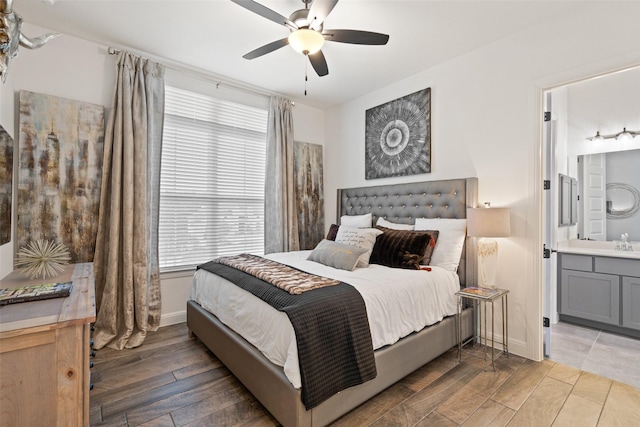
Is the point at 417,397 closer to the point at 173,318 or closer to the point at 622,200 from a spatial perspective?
the point at 173,318

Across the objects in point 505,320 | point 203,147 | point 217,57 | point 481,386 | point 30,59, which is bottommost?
point 481,386

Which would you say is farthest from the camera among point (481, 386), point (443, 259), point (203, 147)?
point (203, 147)

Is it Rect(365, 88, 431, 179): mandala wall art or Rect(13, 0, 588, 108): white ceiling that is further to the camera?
Rect(365, 88, 431, 179): mandala wall art

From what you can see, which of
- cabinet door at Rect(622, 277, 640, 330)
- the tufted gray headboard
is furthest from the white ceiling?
cabinet door at Rect(622, 277, 640, 330)

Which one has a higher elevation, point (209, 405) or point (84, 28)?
point (84, 28)

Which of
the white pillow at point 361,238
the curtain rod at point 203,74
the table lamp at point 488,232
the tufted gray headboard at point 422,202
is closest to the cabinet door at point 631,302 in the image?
the table lamp at point 488,232

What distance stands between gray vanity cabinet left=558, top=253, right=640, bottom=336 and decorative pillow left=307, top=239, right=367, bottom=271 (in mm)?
2593

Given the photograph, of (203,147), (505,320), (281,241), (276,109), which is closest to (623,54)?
(505,320)

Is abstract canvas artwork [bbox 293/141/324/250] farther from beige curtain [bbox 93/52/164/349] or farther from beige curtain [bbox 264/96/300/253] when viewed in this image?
beige curtain [bbox 93/52/164/349]

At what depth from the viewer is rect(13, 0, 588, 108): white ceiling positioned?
231 cm

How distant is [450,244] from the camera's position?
282 cm

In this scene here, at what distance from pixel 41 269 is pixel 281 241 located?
248 centimetres

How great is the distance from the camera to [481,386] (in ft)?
6.98

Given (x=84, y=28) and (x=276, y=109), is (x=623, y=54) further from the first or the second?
(x=84, y=28)
